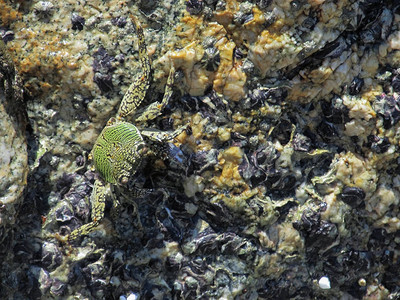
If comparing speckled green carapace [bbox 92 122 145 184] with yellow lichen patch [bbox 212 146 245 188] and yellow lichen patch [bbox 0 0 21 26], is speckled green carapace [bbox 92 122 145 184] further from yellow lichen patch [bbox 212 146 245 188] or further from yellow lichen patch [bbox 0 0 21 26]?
yellow lichen patch [bbox 0 0 21 26]

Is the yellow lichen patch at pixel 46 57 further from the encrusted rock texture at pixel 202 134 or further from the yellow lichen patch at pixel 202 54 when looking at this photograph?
the yellow lichen patch at pixel 202 54

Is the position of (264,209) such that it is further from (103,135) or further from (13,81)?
(13,81)

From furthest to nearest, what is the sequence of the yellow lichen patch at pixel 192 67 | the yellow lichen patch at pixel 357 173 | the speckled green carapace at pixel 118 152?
the yellow lichen patch at pixel 357 173
the yellow lichen patch at pixel 192 67
the speckled green carapace at pixel 118 152

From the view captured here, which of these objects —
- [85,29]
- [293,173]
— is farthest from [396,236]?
[85,29]

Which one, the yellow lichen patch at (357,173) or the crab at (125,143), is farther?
the yellow lichen patch at (357,173)

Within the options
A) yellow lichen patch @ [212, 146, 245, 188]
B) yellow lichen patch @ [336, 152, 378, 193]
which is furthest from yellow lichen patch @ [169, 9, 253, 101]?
yellow lichen patch @ [336, 152, 378, 193]

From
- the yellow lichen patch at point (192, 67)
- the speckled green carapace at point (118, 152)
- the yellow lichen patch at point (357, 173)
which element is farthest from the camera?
the yellow lichen patch at point (357, 173)

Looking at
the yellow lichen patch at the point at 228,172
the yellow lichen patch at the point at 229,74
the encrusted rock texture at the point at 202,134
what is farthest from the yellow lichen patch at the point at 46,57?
the yellow lichen patch at the point at 228,172
